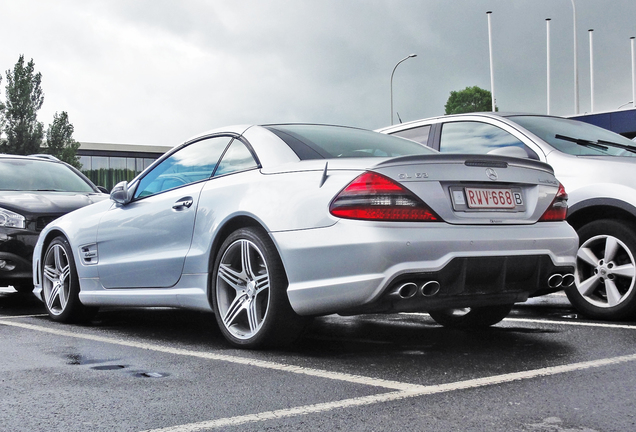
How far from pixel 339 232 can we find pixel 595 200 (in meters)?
2.54

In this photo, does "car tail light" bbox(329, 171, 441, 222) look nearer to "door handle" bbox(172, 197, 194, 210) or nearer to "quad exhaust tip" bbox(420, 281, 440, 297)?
"quad exhaust tip" bbox(420, 281, 440, 297)

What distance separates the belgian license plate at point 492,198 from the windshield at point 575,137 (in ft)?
6.25

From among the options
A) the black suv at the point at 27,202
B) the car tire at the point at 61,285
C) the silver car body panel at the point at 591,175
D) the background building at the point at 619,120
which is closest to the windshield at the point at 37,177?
the black suv at the point at 27,202

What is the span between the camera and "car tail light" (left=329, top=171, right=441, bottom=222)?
4.08 meters

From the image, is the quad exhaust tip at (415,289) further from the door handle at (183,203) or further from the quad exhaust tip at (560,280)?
the door handle at (183,203)

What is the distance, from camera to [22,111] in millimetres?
53188

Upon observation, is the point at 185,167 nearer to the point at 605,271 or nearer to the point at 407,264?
the point at 407,264

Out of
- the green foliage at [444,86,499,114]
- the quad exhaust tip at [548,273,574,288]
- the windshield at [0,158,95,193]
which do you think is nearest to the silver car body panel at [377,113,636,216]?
the quad exhaust tip at [548,273,574,288]

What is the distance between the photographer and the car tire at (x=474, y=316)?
5.46m

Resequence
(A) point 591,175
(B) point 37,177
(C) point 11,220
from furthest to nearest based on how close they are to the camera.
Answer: (B) point 37,177 → (C) point 11,220 → (A) point 591,175

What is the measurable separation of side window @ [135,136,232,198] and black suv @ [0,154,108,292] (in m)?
2.41

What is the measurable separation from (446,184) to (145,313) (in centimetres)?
427

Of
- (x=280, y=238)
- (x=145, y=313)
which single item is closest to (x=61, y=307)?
(x=145, y=313)

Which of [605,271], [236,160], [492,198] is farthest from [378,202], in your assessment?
[605,271]
